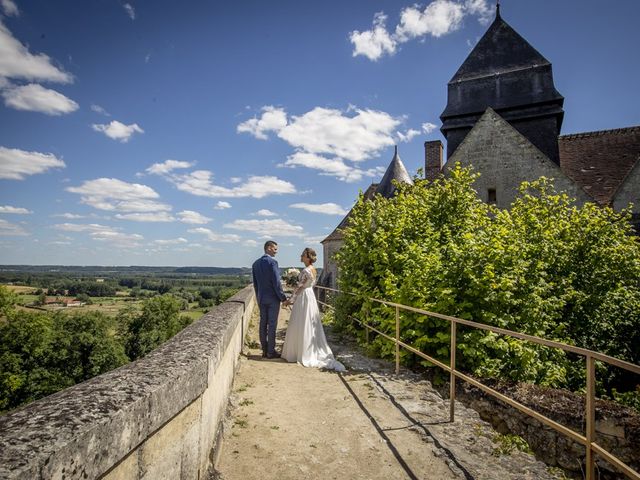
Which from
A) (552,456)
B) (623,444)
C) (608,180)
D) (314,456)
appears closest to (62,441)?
(314,456)

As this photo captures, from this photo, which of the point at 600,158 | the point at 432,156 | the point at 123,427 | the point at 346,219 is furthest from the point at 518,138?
the point at 123,427

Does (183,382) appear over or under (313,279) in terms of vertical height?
under

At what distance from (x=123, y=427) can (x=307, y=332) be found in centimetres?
534

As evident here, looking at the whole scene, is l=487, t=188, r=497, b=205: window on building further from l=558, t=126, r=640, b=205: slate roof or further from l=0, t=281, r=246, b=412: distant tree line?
l=0, t=281, r=246, b=412: distant tree line

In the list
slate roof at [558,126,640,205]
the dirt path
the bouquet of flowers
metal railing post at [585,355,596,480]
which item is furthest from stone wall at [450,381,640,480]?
slate roof at [558,126,640,205]

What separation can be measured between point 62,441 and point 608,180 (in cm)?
1976

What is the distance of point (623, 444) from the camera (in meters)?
4.54

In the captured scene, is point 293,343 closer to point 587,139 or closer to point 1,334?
point 587,139

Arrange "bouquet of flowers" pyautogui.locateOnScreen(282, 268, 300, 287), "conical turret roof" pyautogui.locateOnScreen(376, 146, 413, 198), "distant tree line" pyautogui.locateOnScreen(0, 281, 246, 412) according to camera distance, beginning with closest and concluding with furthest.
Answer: "bouquet of flowers" pyautogui.locateOnScreen(282, 268, 300, 287) < "conical turret roof" pyautogui.locateOnScreen(376, 146, 413, 198) < "distant tree line" pyautogui.locateOnScreen(0, 281, 246, 412)

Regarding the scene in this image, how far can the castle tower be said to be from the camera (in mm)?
18297

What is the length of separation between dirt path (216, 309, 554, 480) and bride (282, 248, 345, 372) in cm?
79

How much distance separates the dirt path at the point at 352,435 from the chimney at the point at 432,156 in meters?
15.1

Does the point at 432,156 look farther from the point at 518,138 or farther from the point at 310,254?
the point at 310,254

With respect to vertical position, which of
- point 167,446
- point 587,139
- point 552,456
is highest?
point 587,139
